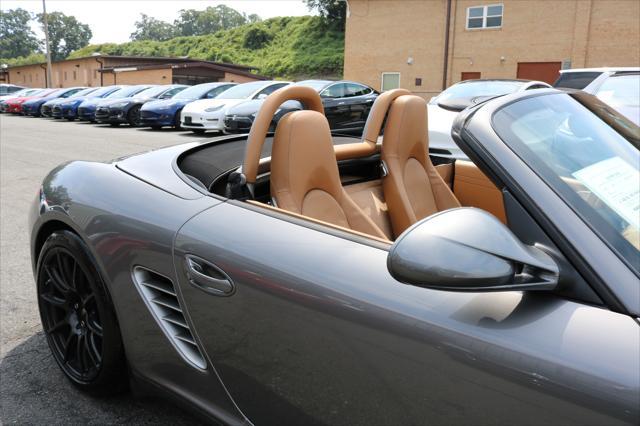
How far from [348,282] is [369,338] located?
15 cm

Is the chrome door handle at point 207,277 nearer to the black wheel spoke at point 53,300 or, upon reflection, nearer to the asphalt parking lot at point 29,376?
the asphalt parking lot at point 29,376

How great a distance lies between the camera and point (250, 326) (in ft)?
5.21

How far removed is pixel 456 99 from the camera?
695 centimetres

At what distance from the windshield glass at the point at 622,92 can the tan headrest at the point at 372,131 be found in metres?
4.65

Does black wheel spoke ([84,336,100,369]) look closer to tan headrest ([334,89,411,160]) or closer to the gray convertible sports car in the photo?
the gray convertible sports car

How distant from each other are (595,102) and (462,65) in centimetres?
2620

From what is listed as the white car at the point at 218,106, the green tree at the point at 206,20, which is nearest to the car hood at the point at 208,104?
the white car at the point at 218,106

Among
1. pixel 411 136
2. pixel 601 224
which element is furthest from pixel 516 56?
pixel 601 224

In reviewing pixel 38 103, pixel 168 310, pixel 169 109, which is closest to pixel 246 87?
pixel 169 109

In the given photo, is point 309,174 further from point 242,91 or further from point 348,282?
point 242,91

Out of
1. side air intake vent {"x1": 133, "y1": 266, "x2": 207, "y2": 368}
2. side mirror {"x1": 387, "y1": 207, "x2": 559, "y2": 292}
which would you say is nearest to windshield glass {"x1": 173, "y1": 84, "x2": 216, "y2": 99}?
side air intake vent {"x1": 133, "y1": 266, "x2": 207, "y2": 368}

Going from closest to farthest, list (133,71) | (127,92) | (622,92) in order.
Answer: (622,92) < (127,92) < (133,71)

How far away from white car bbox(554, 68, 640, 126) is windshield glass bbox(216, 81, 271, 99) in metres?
8.52

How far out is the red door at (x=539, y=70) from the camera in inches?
955
